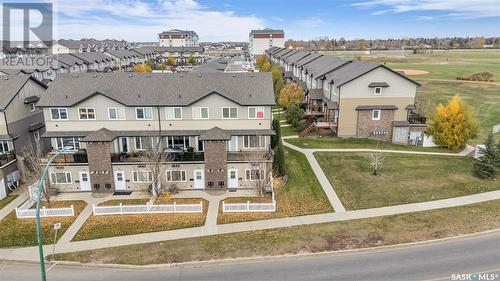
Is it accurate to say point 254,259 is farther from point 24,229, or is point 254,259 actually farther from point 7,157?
point 7,157

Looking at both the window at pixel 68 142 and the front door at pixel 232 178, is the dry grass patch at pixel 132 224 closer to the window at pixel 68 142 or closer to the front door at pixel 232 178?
the front door at pixel 232 178

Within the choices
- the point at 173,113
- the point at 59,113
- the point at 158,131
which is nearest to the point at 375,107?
the point at 173,113

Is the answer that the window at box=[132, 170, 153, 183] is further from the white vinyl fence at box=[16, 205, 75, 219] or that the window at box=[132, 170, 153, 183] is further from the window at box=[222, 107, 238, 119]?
the window at box=[222, 107, 238, 119]

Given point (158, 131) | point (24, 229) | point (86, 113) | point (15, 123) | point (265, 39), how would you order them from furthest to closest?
point (265, 39) → point (15, 123) → point (158, 131) → point (86, 113) → point (24, 229)

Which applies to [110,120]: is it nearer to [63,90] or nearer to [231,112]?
[63,90]

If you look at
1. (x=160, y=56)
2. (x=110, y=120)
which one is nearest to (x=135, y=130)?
(x=110, y=120)
